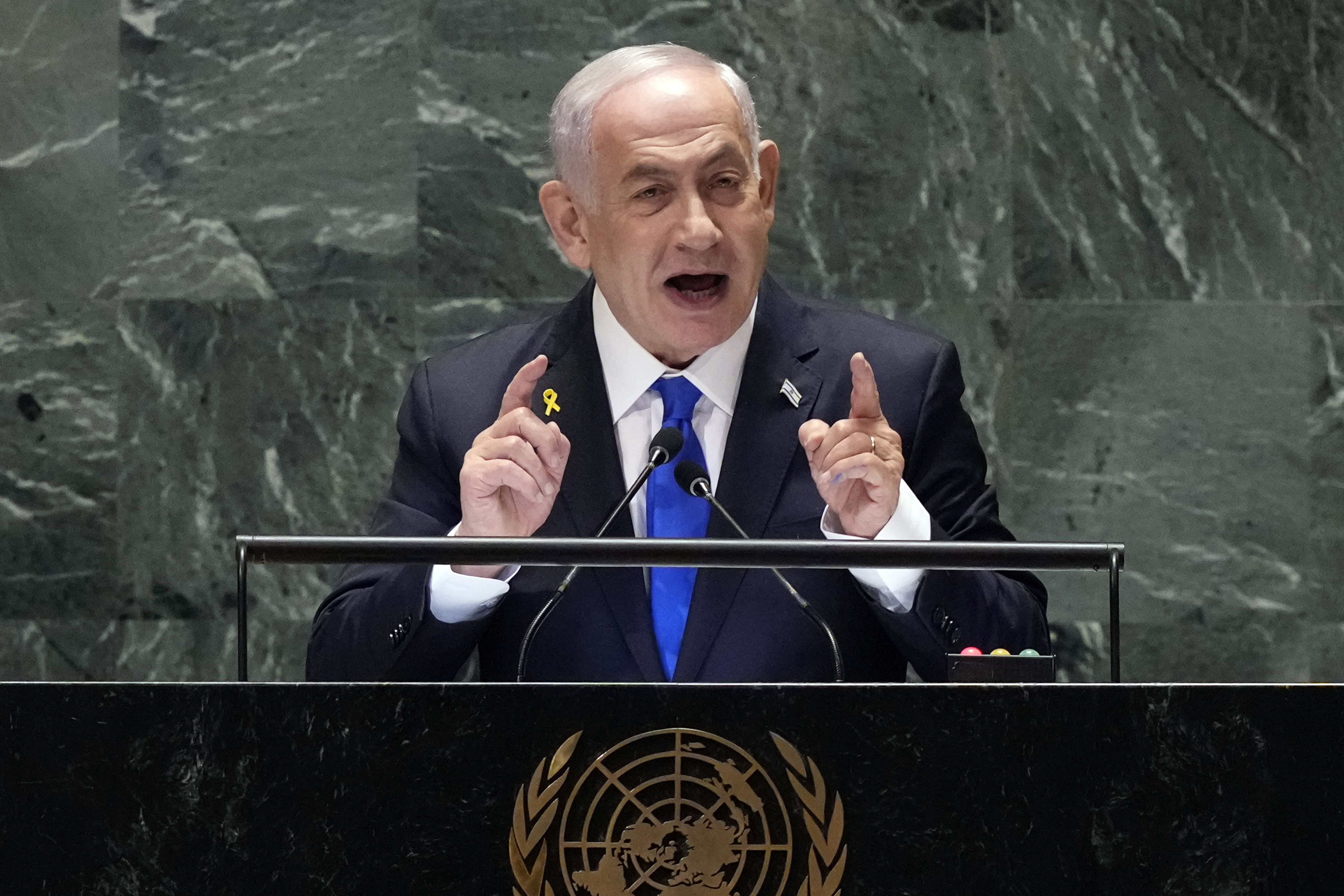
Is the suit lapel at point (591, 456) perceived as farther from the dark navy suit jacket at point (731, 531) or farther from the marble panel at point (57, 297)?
the marble panel at point (57, 297)

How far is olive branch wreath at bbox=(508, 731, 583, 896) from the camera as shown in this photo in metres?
1.57

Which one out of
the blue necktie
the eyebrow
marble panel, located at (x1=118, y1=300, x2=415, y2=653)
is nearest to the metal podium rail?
the blue necktie

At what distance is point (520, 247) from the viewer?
3861 millimetres

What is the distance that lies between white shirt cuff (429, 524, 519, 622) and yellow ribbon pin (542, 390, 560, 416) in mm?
490

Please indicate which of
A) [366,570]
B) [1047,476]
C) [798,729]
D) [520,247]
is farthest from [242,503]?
[798,729]

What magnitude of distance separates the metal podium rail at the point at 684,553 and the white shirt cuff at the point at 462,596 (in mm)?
463

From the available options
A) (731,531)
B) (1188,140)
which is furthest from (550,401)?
(1188,140)

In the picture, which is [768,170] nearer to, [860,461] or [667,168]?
[667,168]

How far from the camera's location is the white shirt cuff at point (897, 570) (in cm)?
219

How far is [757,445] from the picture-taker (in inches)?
100

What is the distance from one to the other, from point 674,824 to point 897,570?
0.71 meters

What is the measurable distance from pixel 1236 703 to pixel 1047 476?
2.31m

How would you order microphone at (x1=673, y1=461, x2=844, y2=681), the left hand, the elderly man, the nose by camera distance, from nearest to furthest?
microphone at (x1=673, y1=461, x2=844, y2=681) < the left hand < the elderly man < the nose

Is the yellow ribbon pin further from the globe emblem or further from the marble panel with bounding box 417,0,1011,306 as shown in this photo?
the marble panel with bounding box 417,0,1011,306
